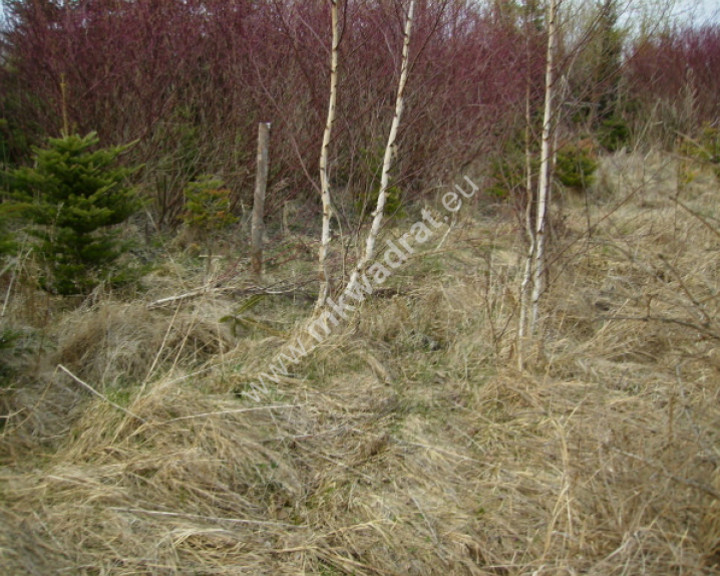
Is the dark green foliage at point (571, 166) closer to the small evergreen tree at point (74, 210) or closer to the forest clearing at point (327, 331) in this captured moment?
the forest clearing at point (327, 331)

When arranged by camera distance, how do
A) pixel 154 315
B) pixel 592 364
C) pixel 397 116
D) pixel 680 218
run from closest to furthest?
pixel 592 364 → pixel 397 116 → pixel 154 315 → pixel 680 218

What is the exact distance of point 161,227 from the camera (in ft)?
19.2

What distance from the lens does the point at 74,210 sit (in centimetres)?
340

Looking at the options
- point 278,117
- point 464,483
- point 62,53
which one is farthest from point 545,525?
point 62,53

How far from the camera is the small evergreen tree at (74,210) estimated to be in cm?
345

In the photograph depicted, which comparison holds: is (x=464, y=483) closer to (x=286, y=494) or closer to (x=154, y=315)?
(x=286, y=494)

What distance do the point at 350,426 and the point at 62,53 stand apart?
4.73 metres

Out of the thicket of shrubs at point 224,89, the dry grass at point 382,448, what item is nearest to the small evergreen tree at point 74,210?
the dry grass at point 382,448

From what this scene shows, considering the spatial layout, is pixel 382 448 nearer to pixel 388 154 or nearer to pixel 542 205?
pixel 542 205

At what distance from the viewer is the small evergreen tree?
3445 mm

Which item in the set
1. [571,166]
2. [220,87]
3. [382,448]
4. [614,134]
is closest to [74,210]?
[382,448]

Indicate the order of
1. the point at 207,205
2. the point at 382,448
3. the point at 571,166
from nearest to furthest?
1. the point at 382,448
2. the point at 207,205
3. the point at 571,166

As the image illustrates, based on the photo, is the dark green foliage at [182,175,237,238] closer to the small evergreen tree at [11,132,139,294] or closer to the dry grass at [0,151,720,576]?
the small evergreen tree at [11,132,139,294]

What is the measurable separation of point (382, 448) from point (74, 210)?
7.00 feet
